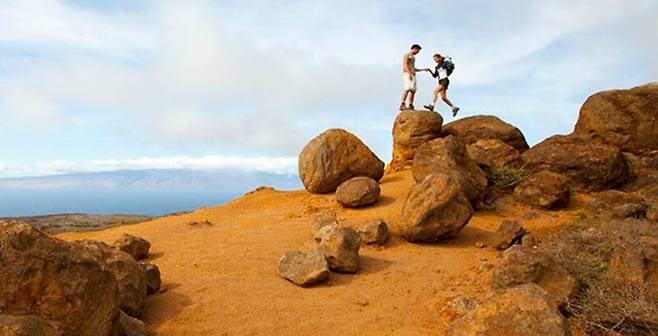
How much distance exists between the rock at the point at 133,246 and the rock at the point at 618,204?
1287cm

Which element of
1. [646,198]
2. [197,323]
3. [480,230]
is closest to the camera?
[197,323]

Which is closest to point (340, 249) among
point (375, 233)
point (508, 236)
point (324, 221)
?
point (375, 233)

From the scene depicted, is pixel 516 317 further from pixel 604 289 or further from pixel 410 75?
pixel 410 75

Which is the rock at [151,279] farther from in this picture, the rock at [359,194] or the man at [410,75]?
the man at [410,75]

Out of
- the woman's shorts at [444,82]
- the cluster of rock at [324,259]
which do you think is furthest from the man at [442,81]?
the cluster of rock at [324,259]

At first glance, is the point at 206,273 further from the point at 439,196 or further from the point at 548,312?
the point at 548,312

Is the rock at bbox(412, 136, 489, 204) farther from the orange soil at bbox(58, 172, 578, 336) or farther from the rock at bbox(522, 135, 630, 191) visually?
the rock at bbox(522, 135, 630, 191)

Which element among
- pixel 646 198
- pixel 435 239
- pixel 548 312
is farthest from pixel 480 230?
pixel 548 312

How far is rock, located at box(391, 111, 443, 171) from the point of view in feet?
61.3

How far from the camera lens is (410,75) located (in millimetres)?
19344

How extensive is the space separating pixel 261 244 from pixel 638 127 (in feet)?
48.1

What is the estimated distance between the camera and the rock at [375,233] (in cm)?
1184

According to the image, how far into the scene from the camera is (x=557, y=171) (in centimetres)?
1625

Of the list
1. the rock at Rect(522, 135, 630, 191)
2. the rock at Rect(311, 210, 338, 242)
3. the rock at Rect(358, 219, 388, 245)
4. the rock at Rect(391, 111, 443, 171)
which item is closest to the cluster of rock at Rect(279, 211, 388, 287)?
the rock at Rect(358, 219, 388, 245)
